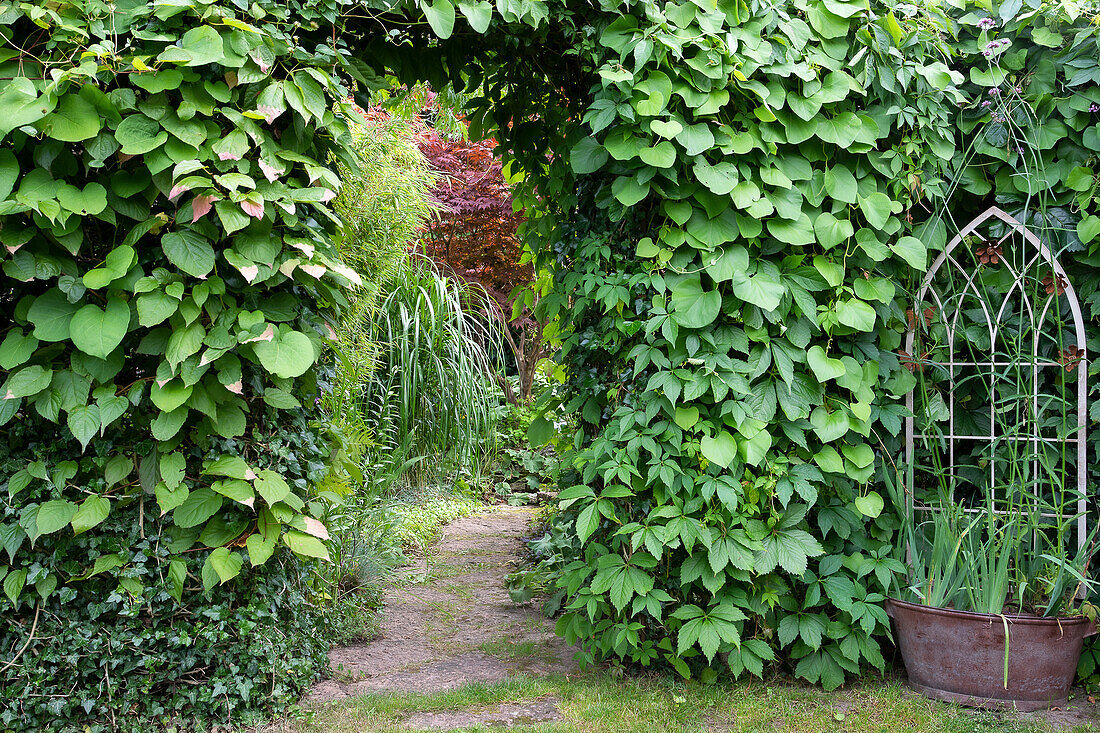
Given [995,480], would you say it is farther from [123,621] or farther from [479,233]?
[479,233]

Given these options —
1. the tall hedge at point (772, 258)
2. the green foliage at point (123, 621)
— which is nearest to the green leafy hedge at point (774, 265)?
the tall hedge at point (772, 258)

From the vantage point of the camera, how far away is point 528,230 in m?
3.45

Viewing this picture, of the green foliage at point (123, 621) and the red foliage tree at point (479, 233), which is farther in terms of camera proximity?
the red foliage tree at point (479, 233)

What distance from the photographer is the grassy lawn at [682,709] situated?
7.82 ft

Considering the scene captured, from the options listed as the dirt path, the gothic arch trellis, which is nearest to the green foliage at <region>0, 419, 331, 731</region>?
the dirt path

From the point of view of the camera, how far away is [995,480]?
110 inches

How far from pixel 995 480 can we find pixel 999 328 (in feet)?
1.94

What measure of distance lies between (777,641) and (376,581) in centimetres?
185

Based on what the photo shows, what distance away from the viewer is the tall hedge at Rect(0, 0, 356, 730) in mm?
2020

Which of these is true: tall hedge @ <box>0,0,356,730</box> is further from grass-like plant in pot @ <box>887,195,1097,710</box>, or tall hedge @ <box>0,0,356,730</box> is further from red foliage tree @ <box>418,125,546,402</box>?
red foliage tree @ <box>418,125,546,402</box>

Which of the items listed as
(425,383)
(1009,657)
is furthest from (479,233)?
(1009,657)

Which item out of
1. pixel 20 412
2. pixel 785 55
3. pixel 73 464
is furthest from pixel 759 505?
pixel 20 412

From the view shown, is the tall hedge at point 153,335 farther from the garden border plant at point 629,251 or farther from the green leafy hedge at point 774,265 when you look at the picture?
the green leafy hedge at point 774,265

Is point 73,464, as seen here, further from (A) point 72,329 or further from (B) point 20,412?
(A) point 72,329
